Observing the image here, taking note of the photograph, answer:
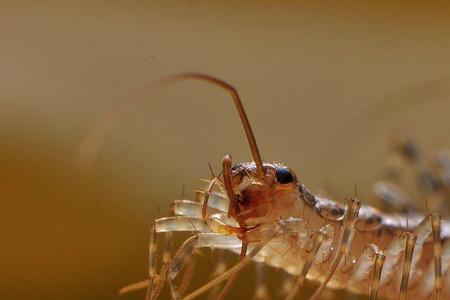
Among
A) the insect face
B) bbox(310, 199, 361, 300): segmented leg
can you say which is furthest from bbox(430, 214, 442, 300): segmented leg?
the insect face

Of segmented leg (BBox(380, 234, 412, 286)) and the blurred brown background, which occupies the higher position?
the blurred brown background

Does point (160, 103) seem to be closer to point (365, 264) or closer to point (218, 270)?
point (218, 270)

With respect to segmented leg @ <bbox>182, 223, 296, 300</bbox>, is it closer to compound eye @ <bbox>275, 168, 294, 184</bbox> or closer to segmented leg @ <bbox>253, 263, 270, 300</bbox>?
compound eye @ <bbox>275, 168, 294, 184</bbox>

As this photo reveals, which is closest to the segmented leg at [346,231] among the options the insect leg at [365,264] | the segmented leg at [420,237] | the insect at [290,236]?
the insect at [290,236]

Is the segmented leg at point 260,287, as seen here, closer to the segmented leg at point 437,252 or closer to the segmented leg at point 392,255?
the segmented leg at point 392,255

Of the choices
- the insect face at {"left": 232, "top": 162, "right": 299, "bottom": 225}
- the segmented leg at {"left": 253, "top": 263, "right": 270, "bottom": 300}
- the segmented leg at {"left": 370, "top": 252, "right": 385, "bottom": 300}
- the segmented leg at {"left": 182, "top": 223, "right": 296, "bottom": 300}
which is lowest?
the segmented leg at {"left": 253, "top": 263, "right": 270, "bottom": 300}

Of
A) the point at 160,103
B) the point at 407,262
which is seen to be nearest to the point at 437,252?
the point at 407,262
